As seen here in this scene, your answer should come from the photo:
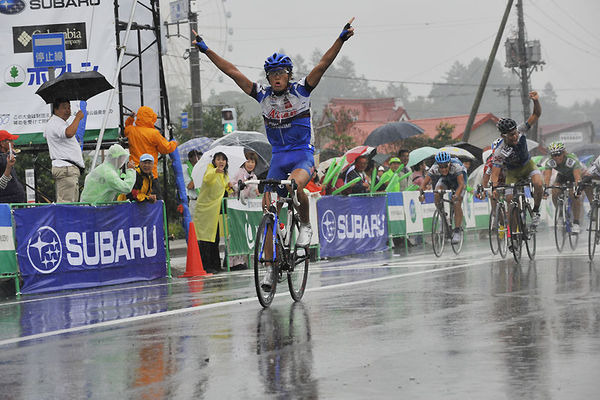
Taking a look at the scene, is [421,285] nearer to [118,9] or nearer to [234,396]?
[234,396]

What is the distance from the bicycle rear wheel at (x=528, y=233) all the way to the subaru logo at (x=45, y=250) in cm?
712

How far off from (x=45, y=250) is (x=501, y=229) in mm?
7347

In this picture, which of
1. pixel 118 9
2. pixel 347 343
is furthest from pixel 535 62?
pixel 347 343

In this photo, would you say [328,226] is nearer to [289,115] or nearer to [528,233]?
[528,233]

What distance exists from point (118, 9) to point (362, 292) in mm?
12197

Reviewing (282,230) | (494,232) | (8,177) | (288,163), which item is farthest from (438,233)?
(282,230)

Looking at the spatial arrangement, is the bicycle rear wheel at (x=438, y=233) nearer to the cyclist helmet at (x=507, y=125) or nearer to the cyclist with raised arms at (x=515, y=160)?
the cyclist with raised arms at (x=515, y=160)

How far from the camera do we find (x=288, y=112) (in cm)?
1003

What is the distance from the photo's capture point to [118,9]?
69.0 feet

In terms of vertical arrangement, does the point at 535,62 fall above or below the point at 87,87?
above

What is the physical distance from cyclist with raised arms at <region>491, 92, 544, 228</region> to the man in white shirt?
21.4 ft

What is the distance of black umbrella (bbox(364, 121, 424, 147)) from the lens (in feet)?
93.5

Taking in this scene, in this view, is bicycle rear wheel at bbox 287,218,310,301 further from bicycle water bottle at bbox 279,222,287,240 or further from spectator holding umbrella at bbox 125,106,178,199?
spectator holding umbrella at bbox 125,106,178,199

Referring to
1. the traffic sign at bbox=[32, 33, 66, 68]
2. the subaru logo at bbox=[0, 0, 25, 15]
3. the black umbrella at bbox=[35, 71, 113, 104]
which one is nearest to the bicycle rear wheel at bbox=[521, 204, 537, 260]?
the black umbrella at bbox=[35, 71, 113, 104]
